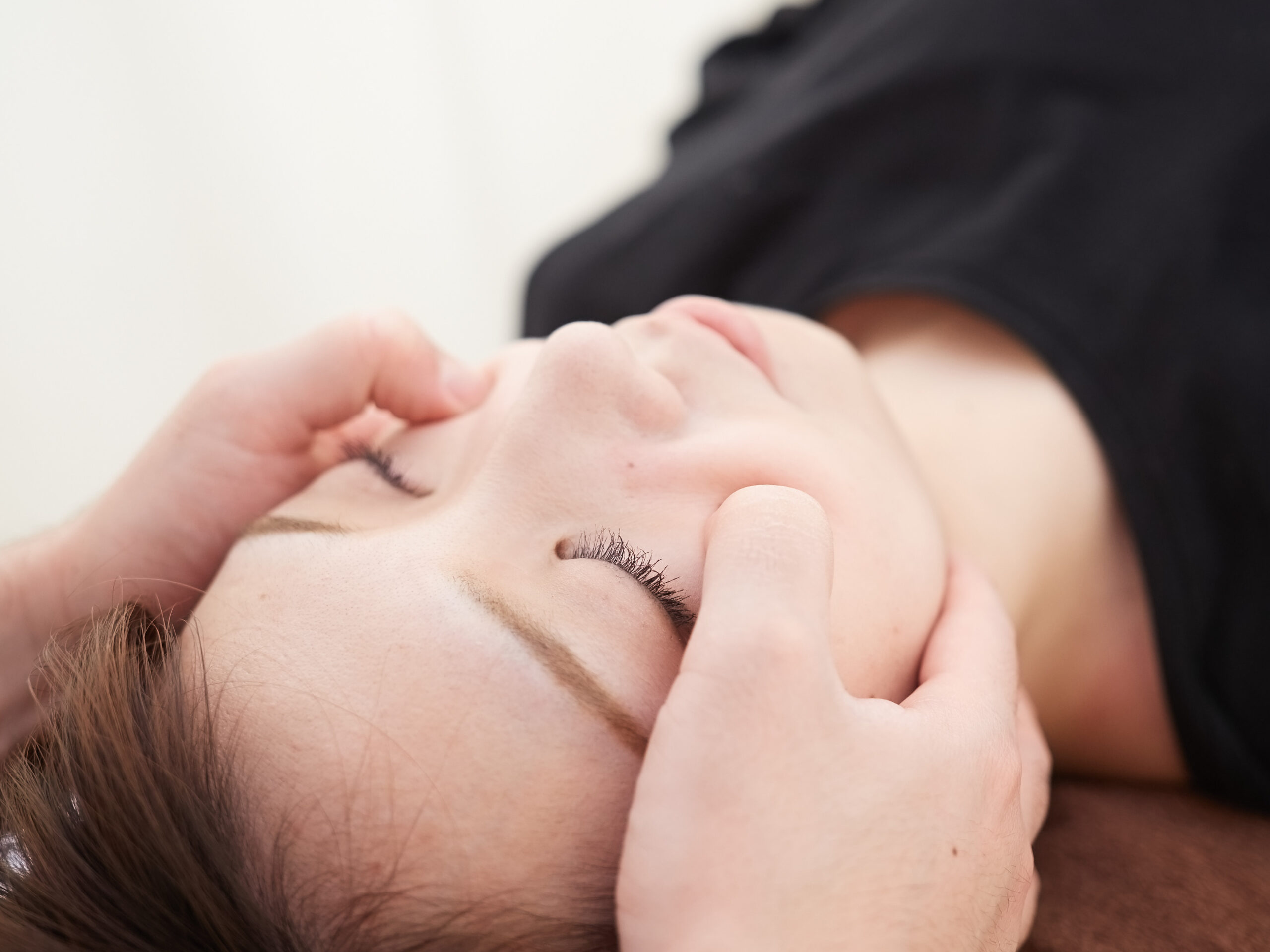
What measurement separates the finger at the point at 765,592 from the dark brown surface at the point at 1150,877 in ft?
1.45

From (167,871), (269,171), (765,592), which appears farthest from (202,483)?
(269,171)

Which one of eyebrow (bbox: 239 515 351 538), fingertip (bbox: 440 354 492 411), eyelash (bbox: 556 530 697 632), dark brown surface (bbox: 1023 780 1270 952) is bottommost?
dark brown surface (bbox: 1023 780 1270 952)

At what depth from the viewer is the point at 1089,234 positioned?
1041 millimetres

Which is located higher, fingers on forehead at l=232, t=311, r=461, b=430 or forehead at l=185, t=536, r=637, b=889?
fingers on forehead at l=232, t=311, r=461, b=430

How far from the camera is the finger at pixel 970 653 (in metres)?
0.61

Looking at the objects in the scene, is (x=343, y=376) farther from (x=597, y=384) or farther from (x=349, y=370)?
(x=597, y=384)

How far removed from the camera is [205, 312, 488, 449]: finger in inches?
32.2

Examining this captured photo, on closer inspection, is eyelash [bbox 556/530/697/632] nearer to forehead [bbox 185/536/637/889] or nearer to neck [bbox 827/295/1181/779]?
forehead [bbox 185/536/637/889]

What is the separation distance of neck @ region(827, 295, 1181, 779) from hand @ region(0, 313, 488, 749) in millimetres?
529

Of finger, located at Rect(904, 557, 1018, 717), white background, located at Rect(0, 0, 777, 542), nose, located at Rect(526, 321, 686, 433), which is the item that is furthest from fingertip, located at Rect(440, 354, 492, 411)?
white background, located at Rect(0, 0, 777, 542)

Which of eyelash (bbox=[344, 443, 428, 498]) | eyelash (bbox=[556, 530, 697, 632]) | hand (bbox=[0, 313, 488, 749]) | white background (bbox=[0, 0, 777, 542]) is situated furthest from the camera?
white background (bbox=[0, 0, 777, 542])

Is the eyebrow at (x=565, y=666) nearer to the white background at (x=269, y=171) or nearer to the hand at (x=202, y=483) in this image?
the hand at (x=202, y=483)

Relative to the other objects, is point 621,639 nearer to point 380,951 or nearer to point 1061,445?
point 380,951

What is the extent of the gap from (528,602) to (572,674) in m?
0.05
